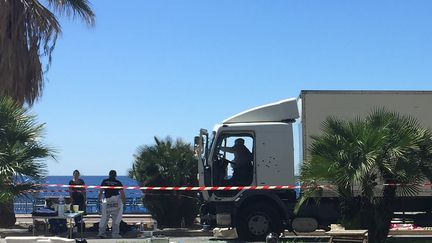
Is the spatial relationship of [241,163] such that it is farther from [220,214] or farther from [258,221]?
[258,221]

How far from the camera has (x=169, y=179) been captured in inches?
678

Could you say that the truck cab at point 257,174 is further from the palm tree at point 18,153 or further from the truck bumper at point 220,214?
the palm tree at point 18,153

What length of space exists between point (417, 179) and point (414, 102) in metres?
2.90

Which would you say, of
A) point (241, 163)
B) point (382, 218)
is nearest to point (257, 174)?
point (241, 163)

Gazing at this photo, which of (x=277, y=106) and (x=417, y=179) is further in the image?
(x=277, y=106)

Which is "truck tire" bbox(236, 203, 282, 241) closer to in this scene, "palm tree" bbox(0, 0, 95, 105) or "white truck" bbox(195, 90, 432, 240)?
"white truck" bbox(195, 90, 432, 240)

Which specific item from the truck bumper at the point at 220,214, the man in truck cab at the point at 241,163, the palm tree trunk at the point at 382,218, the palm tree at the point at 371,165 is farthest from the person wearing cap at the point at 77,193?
the palm tree trunk at the point at 382,218

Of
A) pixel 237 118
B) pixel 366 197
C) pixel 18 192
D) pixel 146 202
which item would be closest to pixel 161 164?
pixel 146 202

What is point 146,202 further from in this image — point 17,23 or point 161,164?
point 17,23

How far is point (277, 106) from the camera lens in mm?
13984

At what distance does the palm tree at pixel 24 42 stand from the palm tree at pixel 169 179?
4.54 meters

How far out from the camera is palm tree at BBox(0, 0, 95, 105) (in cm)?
1842

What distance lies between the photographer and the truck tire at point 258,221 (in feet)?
44.2

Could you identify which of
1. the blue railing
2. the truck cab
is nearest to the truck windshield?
the truck cab
